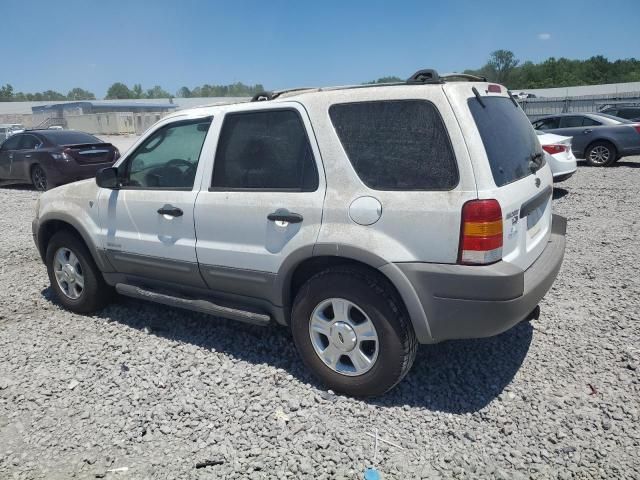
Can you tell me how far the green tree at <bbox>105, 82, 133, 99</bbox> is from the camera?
125m

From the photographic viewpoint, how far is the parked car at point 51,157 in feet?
37.8

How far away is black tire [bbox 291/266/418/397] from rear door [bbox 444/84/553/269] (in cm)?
71

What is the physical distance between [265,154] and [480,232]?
1.52 m

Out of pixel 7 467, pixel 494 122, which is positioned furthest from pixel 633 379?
pixel 7 467

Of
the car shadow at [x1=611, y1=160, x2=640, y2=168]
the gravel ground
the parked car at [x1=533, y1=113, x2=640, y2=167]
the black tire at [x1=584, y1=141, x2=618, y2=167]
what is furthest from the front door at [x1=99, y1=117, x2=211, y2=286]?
the car shadow at [x1=611, y1=160, x2=640, y2=168]

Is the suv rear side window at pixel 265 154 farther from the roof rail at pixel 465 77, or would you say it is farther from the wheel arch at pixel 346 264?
the roof rail at pixel 465 77

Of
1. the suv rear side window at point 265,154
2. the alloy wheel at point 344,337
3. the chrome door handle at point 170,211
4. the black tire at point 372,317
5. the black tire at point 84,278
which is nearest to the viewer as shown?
the black tire at point 372,317

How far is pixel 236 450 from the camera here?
278 cm

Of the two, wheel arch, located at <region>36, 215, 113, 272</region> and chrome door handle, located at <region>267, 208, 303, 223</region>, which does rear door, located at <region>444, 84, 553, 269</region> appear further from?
wheel arch, located at <region>36, 215, 113, 272</region>

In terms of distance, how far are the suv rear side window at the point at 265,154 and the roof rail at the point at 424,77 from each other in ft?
2.40

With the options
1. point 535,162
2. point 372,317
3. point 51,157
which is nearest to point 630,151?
point 535,162

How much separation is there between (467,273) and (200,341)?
2.35 metres

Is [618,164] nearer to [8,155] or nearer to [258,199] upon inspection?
[258,199]

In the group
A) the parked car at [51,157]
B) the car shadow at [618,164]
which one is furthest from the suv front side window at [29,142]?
the car shadow at [618,164]
